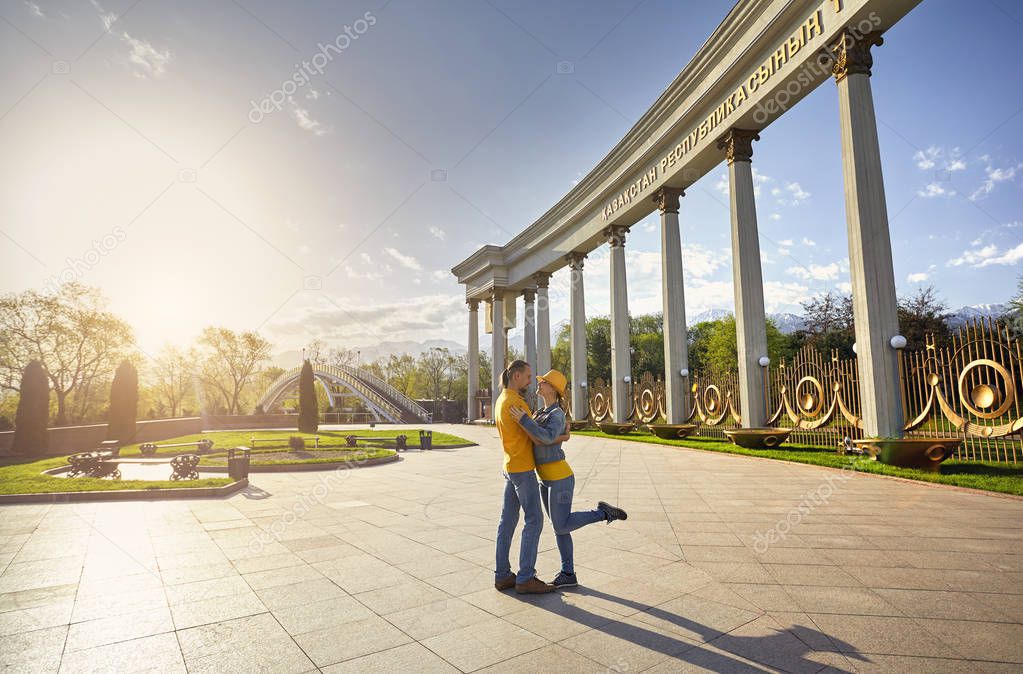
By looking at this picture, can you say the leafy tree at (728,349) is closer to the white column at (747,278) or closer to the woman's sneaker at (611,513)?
the white column at (747,278)

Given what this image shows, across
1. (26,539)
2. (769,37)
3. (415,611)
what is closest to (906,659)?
(415,611)

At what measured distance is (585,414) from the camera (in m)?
31.8

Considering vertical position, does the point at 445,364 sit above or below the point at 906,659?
above

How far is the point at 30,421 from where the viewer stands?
774 inches

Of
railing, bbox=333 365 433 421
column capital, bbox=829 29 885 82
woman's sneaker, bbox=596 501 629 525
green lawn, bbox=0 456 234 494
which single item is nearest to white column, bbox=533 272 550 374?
railing, bbox=333 365 433 421

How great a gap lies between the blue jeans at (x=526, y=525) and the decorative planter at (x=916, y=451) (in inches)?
386

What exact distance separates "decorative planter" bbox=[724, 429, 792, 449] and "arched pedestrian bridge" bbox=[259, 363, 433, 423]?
39579mm

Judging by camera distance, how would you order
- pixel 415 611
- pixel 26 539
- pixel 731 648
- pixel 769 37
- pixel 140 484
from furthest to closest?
1. pixel 769 37
2. pixel 140 484
3. pixel 26 539
4. pixel 415 611
5. pixel 731 648

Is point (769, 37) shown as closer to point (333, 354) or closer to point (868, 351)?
point (868, 351)

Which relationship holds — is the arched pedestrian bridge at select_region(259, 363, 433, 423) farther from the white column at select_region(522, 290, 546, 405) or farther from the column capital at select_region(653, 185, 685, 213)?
the column capital at select_region(653, 185, 685, 213)

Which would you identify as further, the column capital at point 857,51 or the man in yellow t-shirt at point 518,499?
the column capital at point 857,51

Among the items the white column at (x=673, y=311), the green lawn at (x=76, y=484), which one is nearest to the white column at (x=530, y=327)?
the white column at (x=673, y=311)

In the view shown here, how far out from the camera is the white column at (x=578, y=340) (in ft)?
104

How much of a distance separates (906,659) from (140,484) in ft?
40.1
